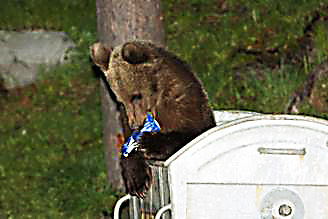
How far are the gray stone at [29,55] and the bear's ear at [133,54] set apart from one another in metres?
4.66

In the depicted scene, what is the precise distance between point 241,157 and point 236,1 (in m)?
5.09

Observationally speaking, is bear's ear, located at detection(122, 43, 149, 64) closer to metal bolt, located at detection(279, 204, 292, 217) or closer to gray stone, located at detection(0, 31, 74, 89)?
metal bolt, located at detection(279, 204, 292, 217)

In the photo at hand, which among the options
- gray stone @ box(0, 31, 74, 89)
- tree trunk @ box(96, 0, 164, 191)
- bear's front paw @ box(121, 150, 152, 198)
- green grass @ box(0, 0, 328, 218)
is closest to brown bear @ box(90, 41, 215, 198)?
bear's front paw @ box(121, 150, 152, 198)

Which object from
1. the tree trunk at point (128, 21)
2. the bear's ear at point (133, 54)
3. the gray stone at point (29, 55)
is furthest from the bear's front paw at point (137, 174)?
the gray stone at point (29, 55)

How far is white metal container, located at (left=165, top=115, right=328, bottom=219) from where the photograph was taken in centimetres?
258

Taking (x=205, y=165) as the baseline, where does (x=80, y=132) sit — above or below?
below

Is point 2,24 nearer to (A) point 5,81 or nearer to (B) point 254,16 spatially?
(A) point 5,81

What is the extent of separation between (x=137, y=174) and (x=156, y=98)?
19.0 inches

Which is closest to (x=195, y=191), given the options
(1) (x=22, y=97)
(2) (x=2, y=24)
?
(1) (x=22, y=97)

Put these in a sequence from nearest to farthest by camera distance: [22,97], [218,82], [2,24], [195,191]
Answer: [195,191], [218,82], [22,97], [2,24]

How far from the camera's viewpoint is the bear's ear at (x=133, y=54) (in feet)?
10.3

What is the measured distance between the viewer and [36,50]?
7879 mm

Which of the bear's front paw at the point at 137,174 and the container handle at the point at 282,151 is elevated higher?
the container handle at the point at 282,151

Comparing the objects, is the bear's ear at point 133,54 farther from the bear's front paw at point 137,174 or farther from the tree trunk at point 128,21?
the tree trunk at point 128,21
